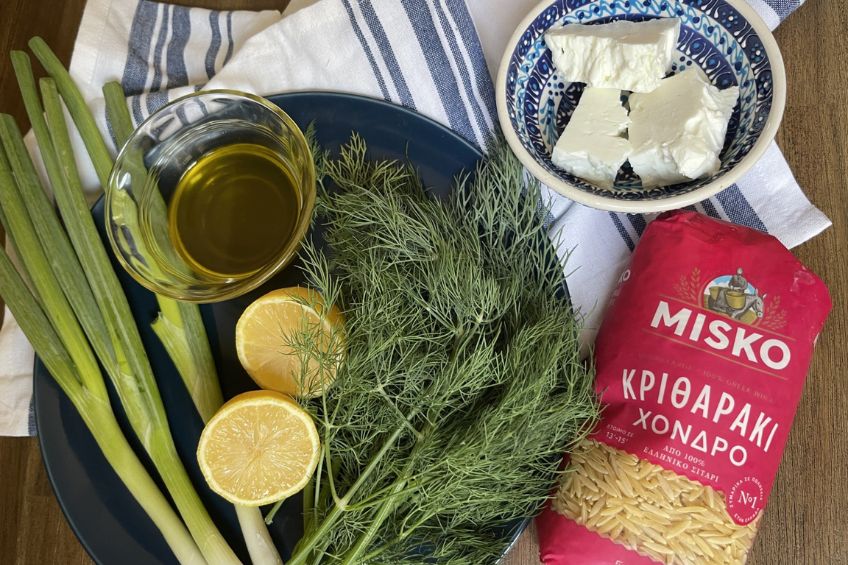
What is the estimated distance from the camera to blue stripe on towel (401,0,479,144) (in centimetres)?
94

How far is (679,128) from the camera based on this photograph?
82 centimetres

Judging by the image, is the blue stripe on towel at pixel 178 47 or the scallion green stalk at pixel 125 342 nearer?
the scallion green stalk at pixel 125 342

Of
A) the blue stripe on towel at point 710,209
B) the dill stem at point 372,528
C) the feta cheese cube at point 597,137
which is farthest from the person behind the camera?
the blue stripe on towel at point 710,209

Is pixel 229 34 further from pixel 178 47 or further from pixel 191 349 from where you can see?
pixel 191 349

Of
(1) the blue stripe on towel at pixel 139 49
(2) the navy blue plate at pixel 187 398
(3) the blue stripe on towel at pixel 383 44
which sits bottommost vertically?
(2) the navy blue plate at pixel 187 398

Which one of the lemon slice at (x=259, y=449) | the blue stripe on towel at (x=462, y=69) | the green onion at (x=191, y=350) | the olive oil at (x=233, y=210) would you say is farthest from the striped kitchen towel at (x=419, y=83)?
the lemon slice at (x=259, y=449)

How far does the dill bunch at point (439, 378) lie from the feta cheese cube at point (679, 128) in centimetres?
16

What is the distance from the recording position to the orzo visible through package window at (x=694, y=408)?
0.78 m

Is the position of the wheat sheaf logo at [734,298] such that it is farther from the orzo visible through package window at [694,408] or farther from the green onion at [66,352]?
the green onion at [66,352]

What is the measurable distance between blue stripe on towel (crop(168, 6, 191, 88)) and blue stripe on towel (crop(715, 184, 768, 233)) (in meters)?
0.84

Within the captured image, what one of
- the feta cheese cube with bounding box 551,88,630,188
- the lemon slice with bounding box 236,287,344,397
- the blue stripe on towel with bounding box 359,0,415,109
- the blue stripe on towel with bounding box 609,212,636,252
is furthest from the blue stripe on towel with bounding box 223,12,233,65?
the blue stripe on towel with bounding box 609,212,636,252

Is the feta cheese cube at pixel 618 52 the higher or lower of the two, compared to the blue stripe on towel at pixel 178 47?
higher

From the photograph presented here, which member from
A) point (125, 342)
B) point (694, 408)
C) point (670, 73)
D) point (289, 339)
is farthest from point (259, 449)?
point (670, 73)

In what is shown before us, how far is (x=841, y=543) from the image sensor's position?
2.98ft
